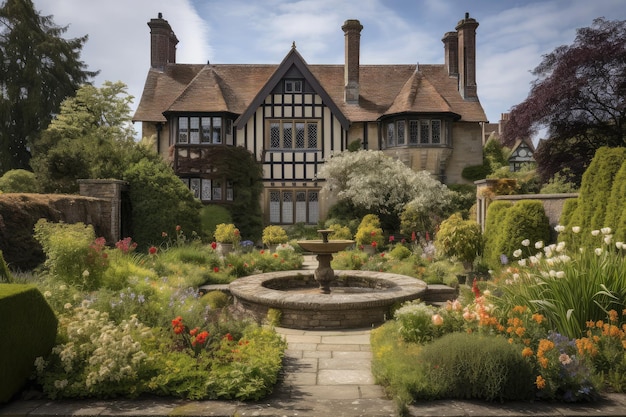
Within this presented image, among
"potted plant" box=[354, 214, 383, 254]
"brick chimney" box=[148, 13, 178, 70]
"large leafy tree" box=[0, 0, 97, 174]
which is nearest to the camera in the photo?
"potted plant" box=[354, 214, 383, 254]

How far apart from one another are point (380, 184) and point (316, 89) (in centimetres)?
563

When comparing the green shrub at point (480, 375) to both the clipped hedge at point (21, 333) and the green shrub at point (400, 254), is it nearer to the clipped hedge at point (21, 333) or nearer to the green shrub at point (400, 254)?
the clipped hedge at point (21, 333)

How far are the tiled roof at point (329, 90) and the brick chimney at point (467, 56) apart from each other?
498 mm

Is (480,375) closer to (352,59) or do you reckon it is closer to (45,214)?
(45,214)

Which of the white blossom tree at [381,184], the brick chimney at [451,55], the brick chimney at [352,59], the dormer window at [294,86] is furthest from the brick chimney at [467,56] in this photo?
the dormer window at [294,86]

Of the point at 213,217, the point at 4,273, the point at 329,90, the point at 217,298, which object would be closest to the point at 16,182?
the point at 213,217

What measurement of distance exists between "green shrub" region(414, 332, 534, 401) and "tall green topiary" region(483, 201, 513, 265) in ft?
21.5

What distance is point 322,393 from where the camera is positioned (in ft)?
14.8

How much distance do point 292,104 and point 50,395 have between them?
18560 millimetres

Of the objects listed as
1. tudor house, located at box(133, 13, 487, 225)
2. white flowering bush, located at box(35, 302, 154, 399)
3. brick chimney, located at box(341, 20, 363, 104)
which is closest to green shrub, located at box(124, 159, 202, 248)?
tudor house, located at box(133, 13, 487, 225)

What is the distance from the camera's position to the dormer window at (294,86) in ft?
71.0

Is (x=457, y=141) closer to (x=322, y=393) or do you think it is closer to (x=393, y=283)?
(x=393, y=283)

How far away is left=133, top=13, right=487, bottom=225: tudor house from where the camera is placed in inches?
829

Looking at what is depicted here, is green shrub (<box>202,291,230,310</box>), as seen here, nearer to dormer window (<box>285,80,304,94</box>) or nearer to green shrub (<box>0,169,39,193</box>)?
green shrub (<box>0,169,39,193</box>)
